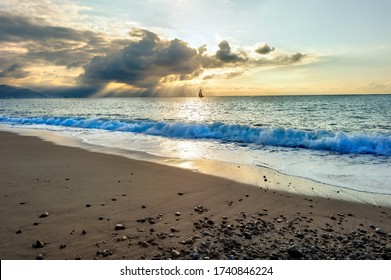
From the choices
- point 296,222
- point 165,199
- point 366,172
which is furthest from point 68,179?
point 366,172

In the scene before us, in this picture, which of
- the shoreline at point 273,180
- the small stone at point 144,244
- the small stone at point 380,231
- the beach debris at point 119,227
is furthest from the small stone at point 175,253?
the shoreline at point 273,180

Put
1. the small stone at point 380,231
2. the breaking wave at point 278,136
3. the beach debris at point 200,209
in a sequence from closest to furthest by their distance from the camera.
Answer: the small stone at point 380,231
the beach debris at point 200,209
the breaking wave at point 278,136

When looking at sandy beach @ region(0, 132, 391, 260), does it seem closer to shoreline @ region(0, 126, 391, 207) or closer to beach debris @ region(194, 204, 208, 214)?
beach debris @ region(194, 204, 208, 214)

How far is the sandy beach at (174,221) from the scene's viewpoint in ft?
13.8

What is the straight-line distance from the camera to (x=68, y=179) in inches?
324

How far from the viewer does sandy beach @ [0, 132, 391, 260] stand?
4219 millimetres

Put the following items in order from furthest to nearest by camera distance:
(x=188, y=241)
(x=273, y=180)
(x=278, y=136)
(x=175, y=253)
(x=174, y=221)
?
1. (x=278, y=136)
2. (x=273, y=180)
3. (x=174, y=221)
4. (x=188, y=241)
5. (x=175, y=253)

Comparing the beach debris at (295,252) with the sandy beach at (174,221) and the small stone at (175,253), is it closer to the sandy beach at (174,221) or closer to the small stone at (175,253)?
the sandy beach at (174,221)

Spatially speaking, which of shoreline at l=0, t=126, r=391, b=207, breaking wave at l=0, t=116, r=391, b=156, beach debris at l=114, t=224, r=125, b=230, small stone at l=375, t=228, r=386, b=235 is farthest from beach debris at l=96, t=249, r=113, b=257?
breaking wave at l=0, t=116, r=391, b=156

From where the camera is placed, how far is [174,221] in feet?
17.5

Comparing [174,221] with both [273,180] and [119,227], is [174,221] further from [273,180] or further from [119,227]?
[273,180]

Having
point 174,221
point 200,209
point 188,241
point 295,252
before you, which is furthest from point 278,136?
point 188,241

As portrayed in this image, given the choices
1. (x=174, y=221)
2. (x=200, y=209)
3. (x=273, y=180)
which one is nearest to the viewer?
(x=174, y=221)

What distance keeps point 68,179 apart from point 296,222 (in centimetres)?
601
